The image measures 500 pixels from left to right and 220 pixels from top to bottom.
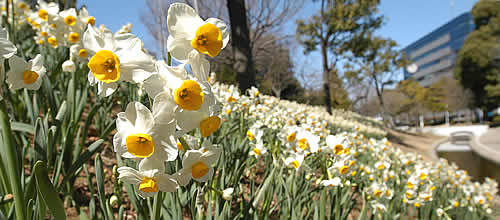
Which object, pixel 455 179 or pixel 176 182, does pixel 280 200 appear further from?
pixel 455 179

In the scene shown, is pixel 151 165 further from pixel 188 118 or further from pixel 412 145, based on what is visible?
pixel 412 145

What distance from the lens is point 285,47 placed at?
60.3 ft

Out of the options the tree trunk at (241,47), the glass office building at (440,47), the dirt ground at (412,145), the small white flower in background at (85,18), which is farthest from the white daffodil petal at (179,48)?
the glass office building at (440,47)

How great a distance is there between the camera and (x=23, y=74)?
697 millimetres

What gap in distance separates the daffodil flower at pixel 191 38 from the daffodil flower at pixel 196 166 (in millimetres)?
152

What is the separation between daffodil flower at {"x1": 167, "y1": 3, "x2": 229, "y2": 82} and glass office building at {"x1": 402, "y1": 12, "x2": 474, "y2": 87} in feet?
193

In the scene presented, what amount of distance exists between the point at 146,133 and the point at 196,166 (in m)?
0.14

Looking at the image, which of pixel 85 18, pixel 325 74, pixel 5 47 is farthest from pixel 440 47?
pixel 5 47

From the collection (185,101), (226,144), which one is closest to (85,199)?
(226,144)

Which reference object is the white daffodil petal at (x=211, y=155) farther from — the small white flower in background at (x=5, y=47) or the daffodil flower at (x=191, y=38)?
the small white flower in background at (x=5, y=47)

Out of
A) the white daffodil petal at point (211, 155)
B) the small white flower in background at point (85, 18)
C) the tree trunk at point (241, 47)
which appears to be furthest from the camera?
the tree trunk at point (241, 47)

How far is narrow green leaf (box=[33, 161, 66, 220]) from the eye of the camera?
1.52ft

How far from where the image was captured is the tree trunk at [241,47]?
195 inches

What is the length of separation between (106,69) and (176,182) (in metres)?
0.25
